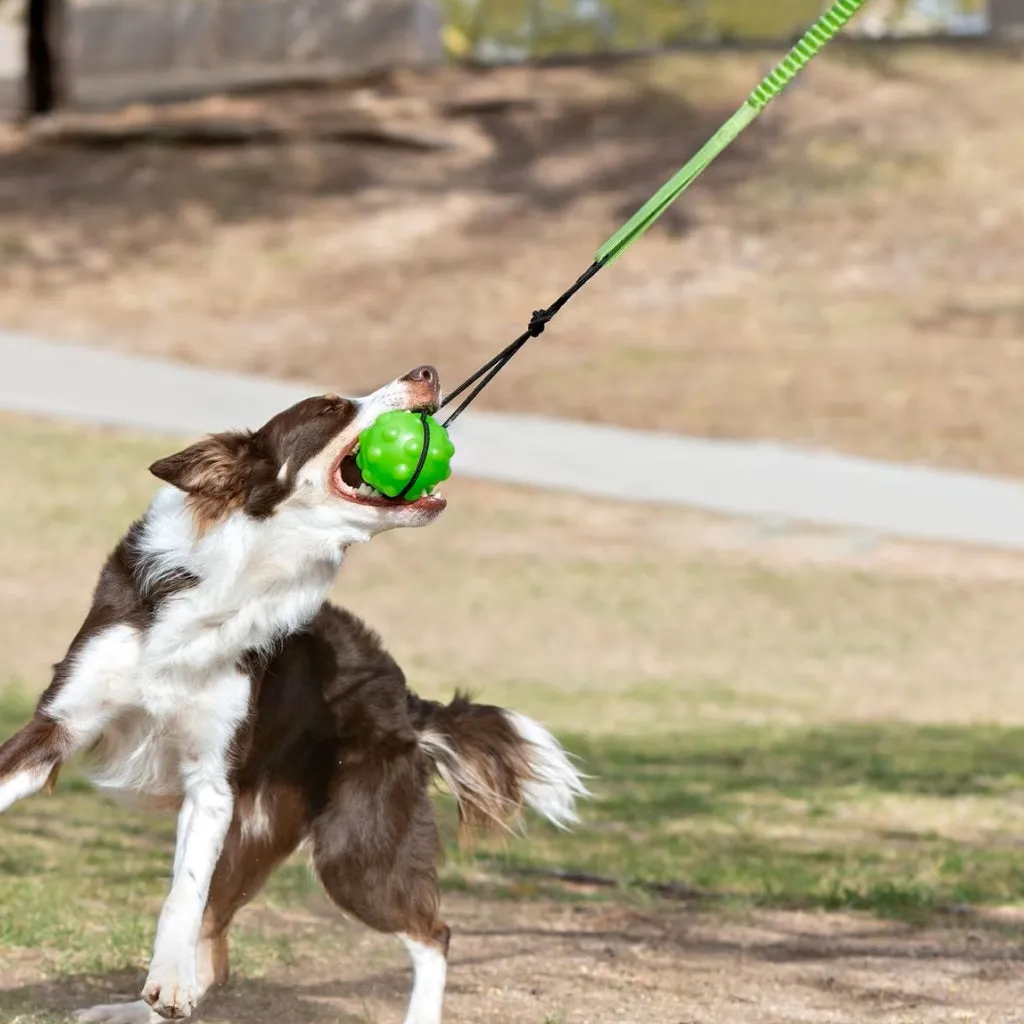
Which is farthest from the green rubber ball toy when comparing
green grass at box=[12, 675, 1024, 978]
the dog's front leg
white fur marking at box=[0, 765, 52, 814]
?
green grass at box=[12, 675, 1024, 978]

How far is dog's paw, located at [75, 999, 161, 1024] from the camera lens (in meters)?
5.50

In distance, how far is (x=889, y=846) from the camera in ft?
27.3

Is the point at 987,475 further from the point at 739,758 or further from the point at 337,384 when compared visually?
the point at 739,758

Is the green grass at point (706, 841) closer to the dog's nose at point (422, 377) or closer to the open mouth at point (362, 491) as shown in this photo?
the open mouth at point (362, 491)

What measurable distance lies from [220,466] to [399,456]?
0.50m

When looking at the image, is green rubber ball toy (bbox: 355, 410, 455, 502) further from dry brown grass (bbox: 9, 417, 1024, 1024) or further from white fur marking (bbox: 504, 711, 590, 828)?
dry brown grass (bbox: 9, 417, 1024, 1024)

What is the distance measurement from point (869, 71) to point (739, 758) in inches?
786

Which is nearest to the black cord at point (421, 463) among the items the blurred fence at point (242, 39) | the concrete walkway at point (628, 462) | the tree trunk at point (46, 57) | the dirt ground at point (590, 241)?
the concrete walkway at point (628, 462)

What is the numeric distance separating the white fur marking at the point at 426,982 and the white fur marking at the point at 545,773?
2.05 feet

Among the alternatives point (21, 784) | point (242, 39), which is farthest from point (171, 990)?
point (242, 39)

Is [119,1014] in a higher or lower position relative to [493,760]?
lower

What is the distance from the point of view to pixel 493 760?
5.88 m

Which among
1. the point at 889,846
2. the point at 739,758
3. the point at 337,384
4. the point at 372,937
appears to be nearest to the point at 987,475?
the point at 337,384

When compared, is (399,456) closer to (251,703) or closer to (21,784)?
(251,703)
